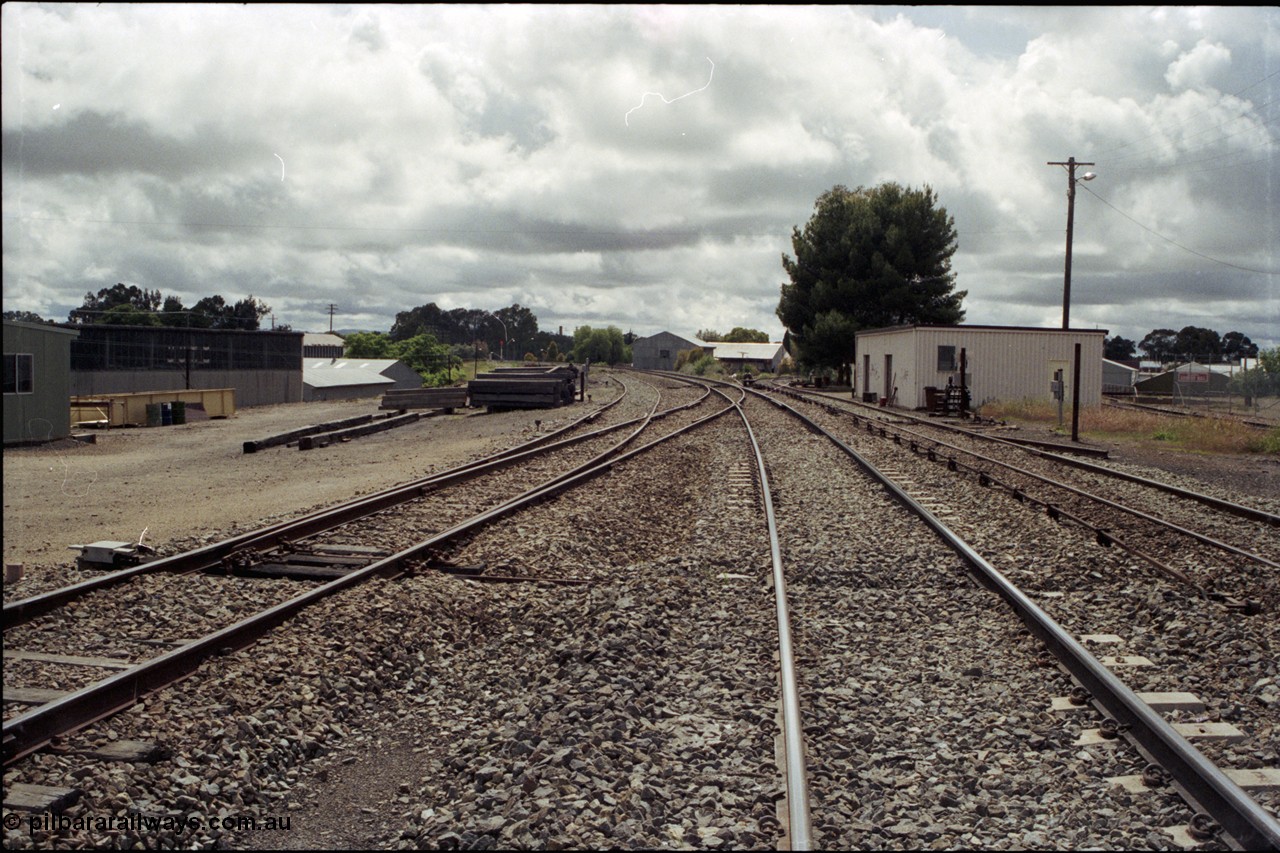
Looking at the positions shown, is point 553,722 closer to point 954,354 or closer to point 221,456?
point 221,456

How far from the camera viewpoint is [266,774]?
14.9ft

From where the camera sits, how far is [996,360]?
36.2 m

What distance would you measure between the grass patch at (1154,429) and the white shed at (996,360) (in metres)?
2.20

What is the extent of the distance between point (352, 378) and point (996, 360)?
37.4 m

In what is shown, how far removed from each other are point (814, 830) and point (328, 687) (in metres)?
2.91

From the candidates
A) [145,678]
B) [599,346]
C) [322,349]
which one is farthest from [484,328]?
[145,678]

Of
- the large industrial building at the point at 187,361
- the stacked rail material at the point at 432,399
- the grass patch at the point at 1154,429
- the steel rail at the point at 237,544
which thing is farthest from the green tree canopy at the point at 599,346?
the steel rail at the point at 237,544

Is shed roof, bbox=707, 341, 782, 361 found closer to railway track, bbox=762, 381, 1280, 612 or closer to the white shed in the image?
the white shed

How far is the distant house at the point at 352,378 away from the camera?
2140 inches

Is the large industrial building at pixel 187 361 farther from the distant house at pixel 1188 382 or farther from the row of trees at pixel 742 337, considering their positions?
the row of trees at pixel 742 337

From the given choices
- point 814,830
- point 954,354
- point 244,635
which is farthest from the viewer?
point 954,354

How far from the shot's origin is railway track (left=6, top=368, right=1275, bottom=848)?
13.1 ft

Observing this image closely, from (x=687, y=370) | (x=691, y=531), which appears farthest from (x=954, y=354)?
(x=687, y=370)

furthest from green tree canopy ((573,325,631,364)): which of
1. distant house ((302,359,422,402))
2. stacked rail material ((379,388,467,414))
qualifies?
stacked rail material ((379,388,467,414))
